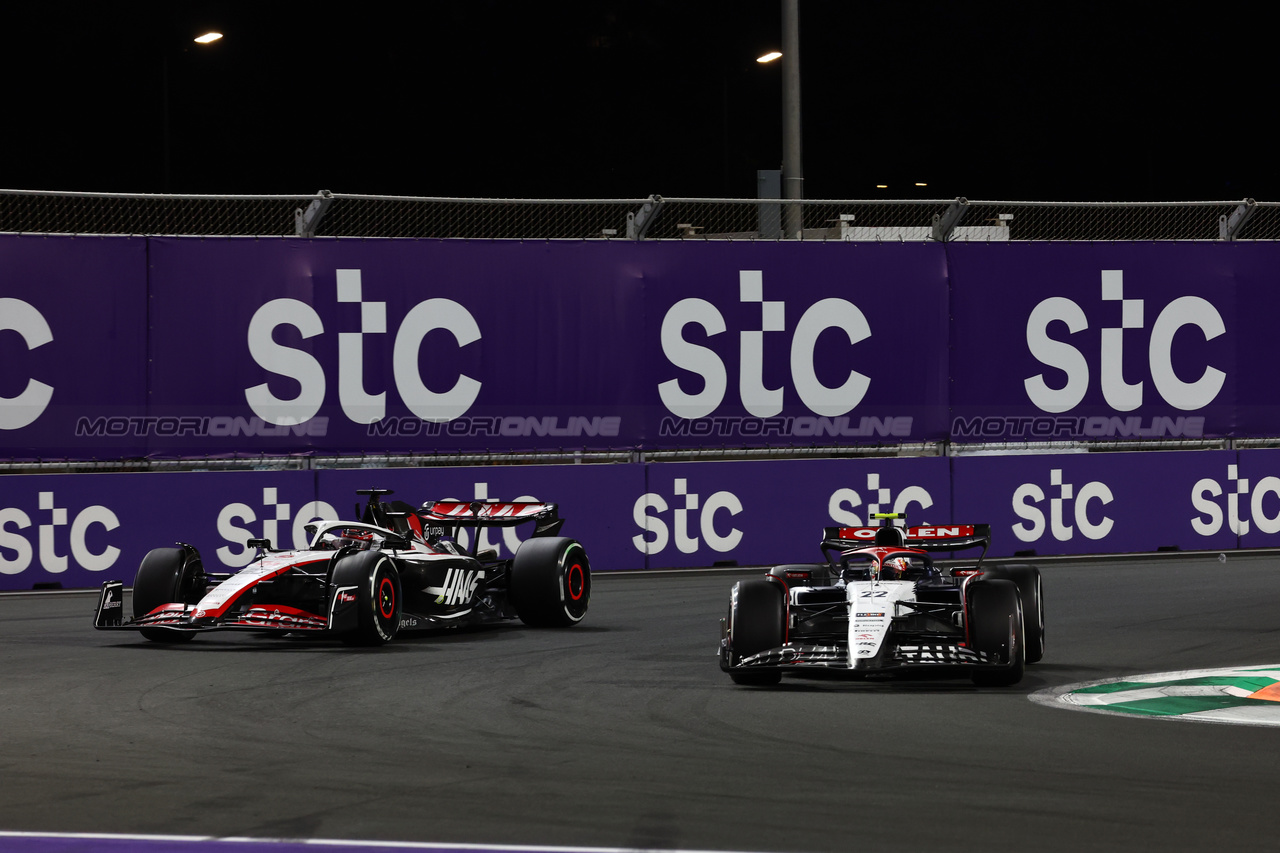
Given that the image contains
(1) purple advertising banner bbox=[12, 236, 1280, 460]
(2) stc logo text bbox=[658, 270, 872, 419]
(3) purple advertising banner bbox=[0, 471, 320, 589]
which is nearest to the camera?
(3) purple advertising banner bbox=[0, 471, 320, 589]

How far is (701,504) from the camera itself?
17.2 metres

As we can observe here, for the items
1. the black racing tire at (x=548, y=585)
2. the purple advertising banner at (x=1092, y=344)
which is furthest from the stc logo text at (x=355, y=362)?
the purple advertising banner at (x=1092, y=344)

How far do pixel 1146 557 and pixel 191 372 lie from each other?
31.7 feet

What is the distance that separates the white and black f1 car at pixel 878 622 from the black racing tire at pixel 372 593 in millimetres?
2859

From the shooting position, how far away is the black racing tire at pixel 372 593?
1172 cm

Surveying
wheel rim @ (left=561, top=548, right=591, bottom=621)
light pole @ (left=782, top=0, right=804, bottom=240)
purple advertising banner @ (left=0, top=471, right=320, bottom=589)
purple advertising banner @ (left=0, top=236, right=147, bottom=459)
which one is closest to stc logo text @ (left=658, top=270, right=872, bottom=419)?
light pole @ (left=782, top=0, right=804, bottom=240)

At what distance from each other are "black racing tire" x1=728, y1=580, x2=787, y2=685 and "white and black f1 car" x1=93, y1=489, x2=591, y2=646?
3017mm

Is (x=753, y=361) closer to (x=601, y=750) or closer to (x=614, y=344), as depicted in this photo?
(x=614, y=344)

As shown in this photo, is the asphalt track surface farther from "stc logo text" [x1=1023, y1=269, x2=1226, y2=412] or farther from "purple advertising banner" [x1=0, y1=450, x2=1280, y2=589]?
"stc logo text" [x1=1023, y1=269, x2=1226, y2=412]

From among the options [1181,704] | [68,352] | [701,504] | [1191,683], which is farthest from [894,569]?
[68,352]

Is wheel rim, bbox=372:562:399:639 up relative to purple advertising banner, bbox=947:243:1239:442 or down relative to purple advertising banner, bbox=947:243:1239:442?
down

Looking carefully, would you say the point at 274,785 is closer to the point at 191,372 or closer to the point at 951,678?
the point at 951,678

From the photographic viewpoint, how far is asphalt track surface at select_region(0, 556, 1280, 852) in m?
6.09

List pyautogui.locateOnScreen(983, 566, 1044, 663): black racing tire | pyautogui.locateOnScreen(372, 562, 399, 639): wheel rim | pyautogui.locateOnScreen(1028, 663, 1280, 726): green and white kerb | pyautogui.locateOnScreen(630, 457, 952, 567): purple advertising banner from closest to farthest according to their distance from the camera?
pyautogui.locateOnScreen(1028, 663, 1280, 726): green and white kerb < pyautogui.locateOnScreen(983, 566, 1044, 663): black racing tire < pyautogui.locateOnScreen(372, 562, 399, 639): wheel rim < pyautogui.locateOnScreen(630, 457, 952, 567): purple advertising banner
